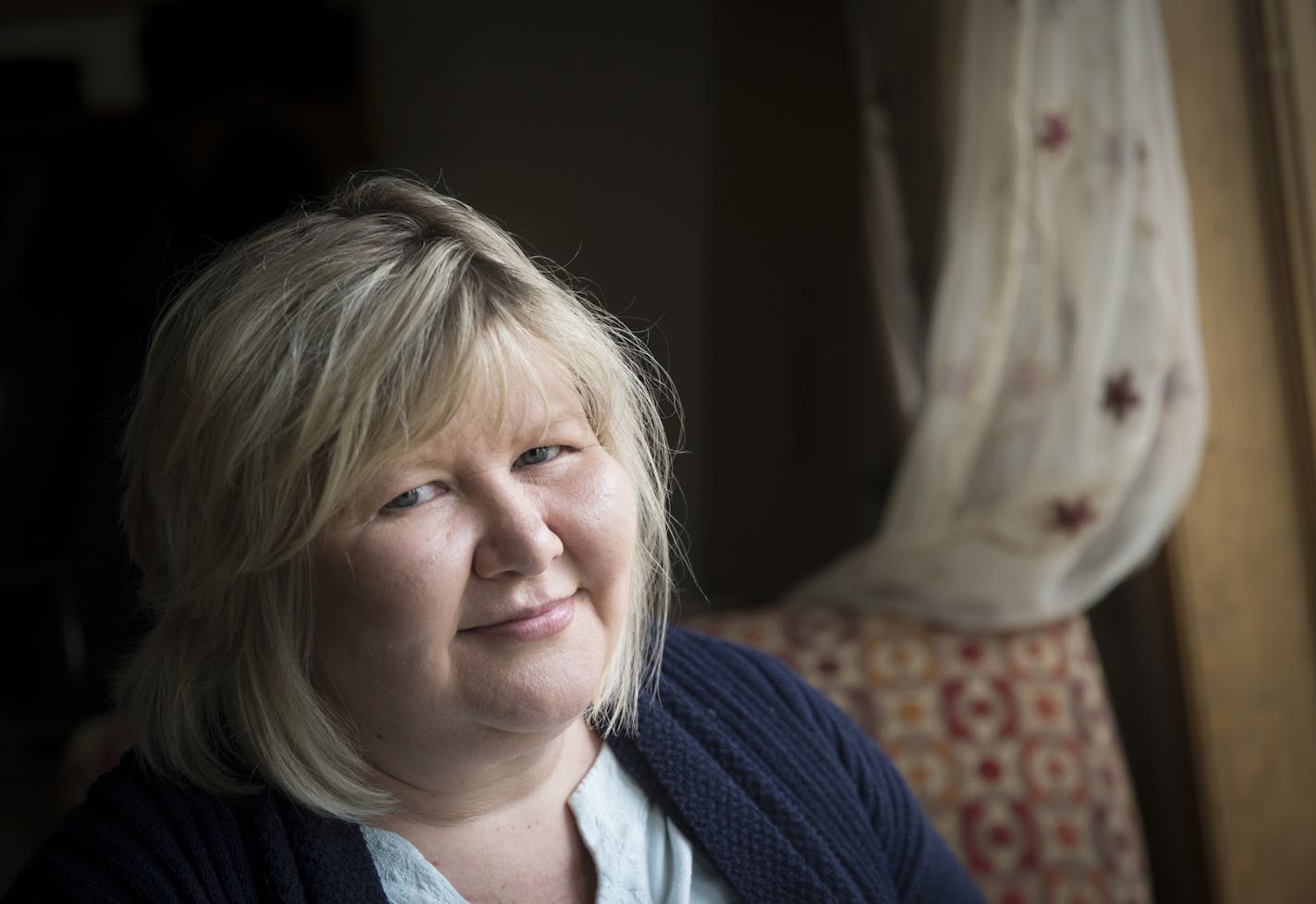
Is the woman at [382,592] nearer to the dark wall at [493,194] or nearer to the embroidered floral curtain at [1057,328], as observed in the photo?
the embroidered floral curtain at [1057,328]

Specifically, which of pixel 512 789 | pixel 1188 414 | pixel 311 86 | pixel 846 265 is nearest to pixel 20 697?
pixel 311 86

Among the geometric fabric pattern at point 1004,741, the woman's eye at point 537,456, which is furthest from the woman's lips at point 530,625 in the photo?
the geometric fabric pattern at point 1004,741

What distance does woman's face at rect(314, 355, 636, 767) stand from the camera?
77 cm

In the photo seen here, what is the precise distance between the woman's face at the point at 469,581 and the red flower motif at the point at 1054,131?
1.06m

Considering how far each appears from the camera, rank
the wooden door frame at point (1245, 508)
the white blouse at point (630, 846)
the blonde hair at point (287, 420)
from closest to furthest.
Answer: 1. the blonde hair at point (287, 420)
2. the white blouse at point (630, 846)
3. the wooden door frame at point (1245, 508)

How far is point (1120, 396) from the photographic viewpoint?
1.59 meters

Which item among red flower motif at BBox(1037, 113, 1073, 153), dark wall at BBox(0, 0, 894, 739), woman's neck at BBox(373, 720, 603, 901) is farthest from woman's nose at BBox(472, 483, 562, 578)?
dark wall at BBox(0, 0, 894, 739)

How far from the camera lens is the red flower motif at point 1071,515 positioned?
1590 millimetres

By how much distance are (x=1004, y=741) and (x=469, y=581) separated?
3.31ft

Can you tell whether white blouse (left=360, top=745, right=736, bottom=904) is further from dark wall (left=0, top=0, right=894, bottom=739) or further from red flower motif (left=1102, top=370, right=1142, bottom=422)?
dark wall (left=0, top=0, right=894, bottom=739)

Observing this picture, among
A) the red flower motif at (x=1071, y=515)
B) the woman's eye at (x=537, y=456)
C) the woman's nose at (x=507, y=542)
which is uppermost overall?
the woman's eye at (x=537, y=456)

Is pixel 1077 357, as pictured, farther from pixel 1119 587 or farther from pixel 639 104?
pixel 639 104

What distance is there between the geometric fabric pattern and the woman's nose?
0.88 meters

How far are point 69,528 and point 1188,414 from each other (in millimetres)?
2837
